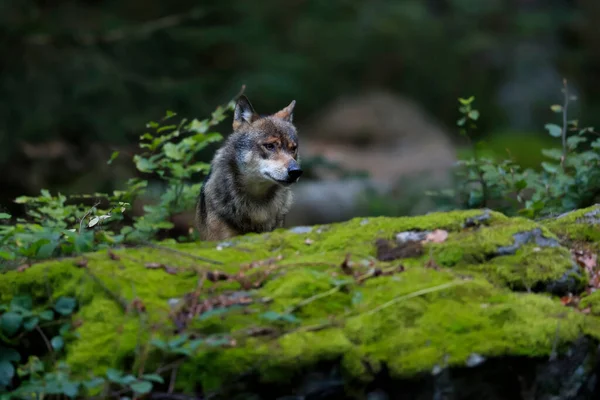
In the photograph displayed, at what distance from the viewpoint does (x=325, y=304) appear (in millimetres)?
3273

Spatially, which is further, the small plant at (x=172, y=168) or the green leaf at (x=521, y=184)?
the green leaf at (x=521, y=184)

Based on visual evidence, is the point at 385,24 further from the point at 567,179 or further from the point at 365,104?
the point at 567,179

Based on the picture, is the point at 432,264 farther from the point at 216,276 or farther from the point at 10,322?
the point at 10,322

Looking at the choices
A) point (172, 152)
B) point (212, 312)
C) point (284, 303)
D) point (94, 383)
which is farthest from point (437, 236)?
point (172, 152)

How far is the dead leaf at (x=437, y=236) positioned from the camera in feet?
12.5

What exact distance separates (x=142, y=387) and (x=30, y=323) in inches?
26.7

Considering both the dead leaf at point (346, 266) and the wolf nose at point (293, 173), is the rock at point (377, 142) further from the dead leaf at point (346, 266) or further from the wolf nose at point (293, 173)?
the dead leaf at point (346, 266)

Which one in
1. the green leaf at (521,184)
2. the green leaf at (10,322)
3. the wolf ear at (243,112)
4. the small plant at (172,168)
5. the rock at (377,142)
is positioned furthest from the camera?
the rock at (377,142)

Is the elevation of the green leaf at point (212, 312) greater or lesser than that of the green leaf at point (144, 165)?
lesser

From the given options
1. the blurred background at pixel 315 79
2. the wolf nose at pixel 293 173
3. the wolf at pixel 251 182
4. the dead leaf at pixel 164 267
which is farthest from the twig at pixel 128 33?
the dead leaf at pixel 164 267

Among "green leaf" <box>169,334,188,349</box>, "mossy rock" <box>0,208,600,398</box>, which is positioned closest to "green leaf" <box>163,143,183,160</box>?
"mossy rock" <box>0,208,600,398</box>

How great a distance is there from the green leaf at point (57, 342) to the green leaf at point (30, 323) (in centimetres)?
10

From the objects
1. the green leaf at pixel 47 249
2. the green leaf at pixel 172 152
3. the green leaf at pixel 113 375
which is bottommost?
the green leaf at pixel 113 375

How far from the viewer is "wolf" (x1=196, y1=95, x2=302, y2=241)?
5398 mm
